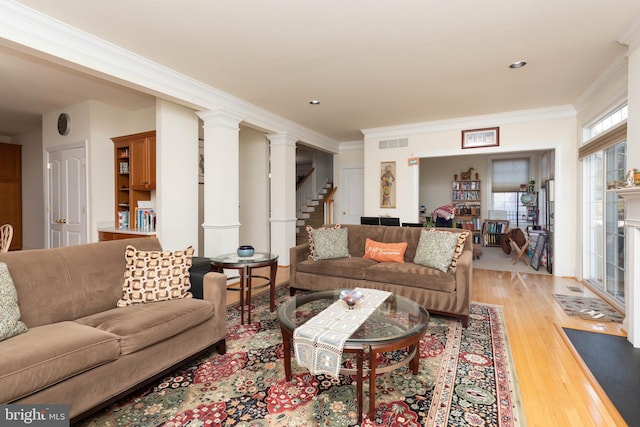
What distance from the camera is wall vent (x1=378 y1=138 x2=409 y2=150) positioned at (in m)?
6.20

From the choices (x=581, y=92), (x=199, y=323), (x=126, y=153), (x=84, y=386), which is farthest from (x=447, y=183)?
(x=84, y=386)

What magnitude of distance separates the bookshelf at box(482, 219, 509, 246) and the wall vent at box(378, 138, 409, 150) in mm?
4173

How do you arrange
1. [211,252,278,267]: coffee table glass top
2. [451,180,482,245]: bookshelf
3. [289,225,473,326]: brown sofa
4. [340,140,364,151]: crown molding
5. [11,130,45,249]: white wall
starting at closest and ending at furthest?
[211,252,278,267]: coffee table glass top
[289,225,473,326]: brown sofa
[11,130,45,249]: white wall
[340,140,364,151]: crown molding
[451,180,482,245]: bookshelf

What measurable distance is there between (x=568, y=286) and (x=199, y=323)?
489cm

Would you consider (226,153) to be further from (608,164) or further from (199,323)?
(608,164)

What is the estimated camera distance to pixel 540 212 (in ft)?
26.6

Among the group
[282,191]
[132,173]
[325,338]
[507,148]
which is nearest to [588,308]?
[507,148]

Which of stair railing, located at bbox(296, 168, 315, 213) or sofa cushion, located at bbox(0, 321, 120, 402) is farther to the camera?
stair railing, located at bbox(296, 168, 315, 213)

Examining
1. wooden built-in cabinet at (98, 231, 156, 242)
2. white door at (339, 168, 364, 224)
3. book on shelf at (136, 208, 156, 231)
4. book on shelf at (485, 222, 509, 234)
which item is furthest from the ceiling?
book on shelf at (485, 222, 509, 234)

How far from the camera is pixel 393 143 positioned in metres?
6.30

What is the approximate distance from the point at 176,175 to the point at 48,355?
9.97 ft

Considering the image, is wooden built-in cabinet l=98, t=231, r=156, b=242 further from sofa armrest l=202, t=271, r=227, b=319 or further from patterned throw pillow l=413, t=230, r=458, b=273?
patterned throw pillow l=413, t=230, r=458, b=273

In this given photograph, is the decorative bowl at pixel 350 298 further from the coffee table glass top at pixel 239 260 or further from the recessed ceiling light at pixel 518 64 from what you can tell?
the recessed ceiling light at pixel 518 64

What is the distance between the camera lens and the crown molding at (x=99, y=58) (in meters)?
2.51
